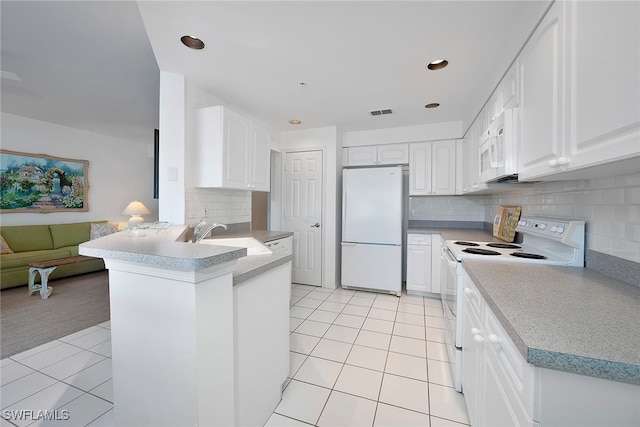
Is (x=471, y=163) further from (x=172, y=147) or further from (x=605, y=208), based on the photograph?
(x=172, y=147)

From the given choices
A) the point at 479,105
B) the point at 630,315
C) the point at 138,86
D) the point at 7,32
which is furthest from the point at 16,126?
the point at 630,315

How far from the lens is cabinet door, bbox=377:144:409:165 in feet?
12.1

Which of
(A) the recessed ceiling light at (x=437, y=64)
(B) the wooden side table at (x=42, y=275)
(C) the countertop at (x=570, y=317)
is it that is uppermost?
(A) the recessed ceiling light at (x=437, y=64)

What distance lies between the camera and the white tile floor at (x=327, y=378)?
1.48 meters

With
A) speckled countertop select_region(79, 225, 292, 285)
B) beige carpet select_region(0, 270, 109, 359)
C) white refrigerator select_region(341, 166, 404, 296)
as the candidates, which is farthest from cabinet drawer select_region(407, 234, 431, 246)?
beige carpet select_region(0, 270, 109, 359)

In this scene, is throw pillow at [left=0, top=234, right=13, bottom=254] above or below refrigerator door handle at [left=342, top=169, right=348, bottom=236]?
below

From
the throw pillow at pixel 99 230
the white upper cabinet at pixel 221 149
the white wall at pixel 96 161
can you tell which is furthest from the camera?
the throw pillow at pixel 99 230

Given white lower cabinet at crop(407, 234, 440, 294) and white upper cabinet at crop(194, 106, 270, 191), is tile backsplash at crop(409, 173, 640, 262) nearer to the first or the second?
white lower cabinet at crop(407, 234, 440, 294)

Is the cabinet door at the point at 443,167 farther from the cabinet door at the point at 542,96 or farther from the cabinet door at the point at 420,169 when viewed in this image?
the cabinet door at the point at 542,96

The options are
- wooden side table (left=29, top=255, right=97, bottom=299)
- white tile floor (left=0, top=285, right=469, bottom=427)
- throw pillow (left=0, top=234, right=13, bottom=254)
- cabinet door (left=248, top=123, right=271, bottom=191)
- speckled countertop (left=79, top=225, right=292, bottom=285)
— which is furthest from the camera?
throw pillow (left=0, top=234, right=13, bottom=254)

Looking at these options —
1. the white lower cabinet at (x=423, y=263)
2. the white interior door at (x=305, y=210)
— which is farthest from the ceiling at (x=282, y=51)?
the white lower cabinet at (x=423, y=263)

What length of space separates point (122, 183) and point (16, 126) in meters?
1.64

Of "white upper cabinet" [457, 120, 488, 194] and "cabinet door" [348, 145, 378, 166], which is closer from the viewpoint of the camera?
"white upper cabinet" [457, 120, 488, 194]

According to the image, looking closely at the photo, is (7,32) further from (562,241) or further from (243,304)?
(562,241)
